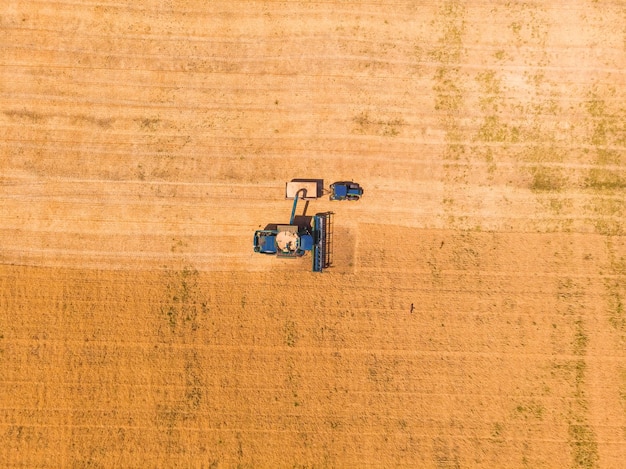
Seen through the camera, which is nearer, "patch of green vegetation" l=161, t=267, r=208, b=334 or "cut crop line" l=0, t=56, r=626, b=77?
"patch of green vegetation" l=161, t=267, r=208, b=334

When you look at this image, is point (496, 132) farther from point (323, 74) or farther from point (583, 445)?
point (583, 445)

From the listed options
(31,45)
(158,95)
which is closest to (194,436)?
(158,95)

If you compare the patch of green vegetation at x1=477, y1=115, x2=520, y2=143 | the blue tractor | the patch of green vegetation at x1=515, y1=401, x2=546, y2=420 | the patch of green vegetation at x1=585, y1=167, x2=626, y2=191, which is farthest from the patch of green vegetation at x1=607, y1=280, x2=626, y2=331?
the blue tractor

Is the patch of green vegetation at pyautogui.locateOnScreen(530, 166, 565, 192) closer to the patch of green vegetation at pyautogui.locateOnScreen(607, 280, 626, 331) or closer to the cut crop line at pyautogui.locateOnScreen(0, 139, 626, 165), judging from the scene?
the cut crop line at pyautogui.locateOnScreen(0, 139, 626, 165)

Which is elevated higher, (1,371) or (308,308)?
(308,308)

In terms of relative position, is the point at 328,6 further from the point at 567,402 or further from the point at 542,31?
the point at 567,402

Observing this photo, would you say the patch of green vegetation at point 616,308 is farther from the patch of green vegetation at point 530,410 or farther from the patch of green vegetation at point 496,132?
the patch of green vegetation at point 496,132
